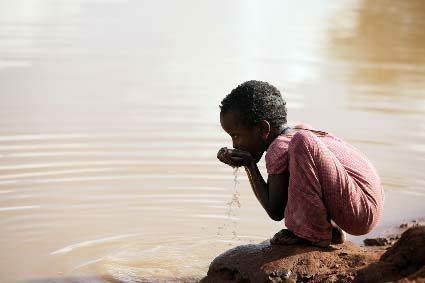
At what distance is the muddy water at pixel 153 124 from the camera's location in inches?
252

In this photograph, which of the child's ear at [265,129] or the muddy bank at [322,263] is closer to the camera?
the muddy bank at [322,263]

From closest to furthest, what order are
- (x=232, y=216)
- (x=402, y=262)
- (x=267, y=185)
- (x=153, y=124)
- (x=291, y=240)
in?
(x=402, y=262)
(x=291, y=240)
(x=267, y=185)
(x=232, y=216)
(x=153, y=124)

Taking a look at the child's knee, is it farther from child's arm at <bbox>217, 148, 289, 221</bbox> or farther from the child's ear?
the child's ear

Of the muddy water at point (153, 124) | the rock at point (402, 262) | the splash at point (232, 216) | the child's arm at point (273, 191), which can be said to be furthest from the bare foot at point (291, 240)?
the splash at point (232, 216)

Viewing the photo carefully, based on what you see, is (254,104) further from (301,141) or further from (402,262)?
(402,262)

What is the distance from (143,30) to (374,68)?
4.56 m

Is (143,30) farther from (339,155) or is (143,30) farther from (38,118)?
(339,155)

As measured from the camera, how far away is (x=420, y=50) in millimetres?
16297

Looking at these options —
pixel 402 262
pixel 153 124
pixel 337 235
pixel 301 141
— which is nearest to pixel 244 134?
pixel 301 141

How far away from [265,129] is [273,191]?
0.39 meters

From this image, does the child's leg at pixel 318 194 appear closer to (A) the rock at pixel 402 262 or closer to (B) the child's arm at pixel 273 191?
(B) the child's arm at pixel 273 191

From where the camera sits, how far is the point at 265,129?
17.0ft

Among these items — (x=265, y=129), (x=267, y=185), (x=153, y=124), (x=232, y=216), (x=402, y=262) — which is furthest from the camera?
(x=153, y=124)

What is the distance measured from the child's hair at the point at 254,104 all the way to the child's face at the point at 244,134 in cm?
3
